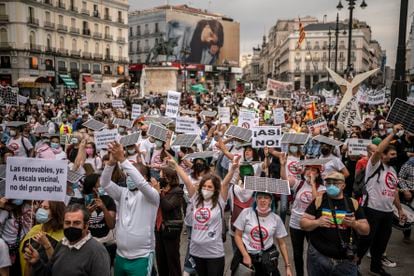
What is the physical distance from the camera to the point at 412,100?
12.9 metres

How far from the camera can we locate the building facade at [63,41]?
49719mm

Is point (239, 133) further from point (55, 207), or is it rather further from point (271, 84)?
point (271, 84)

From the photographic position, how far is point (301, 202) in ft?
17.5

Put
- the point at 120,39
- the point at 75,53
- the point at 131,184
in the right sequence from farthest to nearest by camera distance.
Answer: the point at 120,39 < the point at 75,53 < the point at 131,184

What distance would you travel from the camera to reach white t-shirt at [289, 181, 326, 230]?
5277 mm

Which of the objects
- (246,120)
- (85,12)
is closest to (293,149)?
(246,120)

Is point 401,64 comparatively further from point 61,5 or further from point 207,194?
point 61,5

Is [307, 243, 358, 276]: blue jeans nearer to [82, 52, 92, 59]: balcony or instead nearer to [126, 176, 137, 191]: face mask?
[126, 176, 137, 191]: face mask

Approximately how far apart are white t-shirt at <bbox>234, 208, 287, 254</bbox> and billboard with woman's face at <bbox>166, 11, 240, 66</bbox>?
72413mm

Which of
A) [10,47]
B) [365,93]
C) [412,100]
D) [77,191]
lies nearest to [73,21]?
[10,47]

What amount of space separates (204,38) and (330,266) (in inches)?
3184

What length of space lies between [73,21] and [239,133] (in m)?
56.5

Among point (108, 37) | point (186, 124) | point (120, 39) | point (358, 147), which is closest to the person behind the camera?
point (358, 147)

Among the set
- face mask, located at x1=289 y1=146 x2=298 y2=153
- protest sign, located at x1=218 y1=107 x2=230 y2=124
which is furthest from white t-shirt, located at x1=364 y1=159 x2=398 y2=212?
protest sign, located at x1=218 y1=107 x2=230 y2=124
